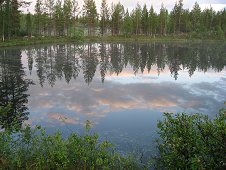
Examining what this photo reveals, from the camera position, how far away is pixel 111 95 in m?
29.6

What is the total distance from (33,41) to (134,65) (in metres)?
51.0

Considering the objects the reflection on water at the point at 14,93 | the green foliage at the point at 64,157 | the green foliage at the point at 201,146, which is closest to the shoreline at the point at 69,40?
the reflection on water at the point at 14,93

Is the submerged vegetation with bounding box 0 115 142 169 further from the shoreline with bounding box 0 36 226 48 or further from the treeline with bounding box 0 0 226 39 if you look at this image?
the treeline with bounding box 0 0 226 39

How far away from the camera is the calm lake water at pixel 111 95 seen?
1997 centimetres

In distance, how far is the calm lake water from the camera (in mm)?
19969

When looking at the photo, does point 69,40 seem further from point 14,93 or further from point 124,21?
point 14,93

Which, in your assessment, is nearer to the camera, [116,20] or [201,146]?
[201,146]

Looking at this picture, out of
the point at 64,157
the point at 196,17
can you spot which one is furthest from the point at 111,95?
the point at 196,17

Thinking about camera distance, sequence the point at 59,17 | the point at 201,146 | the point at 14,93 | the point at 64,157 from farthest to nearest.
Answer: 1. the point at 59,17
2. the point at 14,93
3. the point at 64,157
4. the point at 201,146

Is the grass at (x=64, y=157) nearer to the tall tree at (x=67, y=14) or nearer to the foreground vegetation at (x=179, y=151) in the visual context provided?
the foreground vegetation at (x=179, y=151)

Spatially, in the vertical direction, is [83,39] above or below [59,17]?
below

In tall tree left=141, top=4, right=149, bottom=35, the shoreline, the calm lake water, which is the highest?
tall tree left=141, top=4, right=149, bottom=35

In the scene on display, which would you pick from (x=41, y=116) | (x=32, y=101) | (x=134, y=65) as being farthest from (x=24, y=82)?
(x=134, y=65)

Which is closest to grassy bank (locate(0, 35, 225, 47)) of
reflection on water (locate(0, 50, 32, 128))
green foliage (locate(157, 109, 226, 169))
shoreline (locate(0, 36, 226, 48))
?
shoreline (locate(0, 36, 226, 48))
